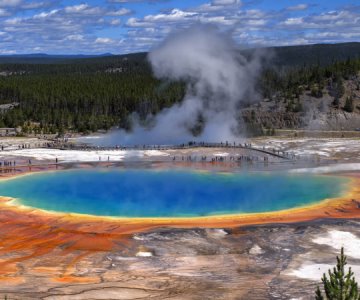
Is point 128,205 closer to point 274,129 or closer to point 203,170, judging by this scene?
point 203,170

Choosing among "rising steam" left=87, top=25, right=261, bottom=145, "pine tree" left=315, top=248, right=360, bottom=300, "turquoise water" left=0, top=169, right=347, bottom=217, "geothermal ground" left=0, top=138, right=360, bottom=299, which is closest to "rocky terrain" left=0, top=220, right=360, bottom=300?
"geothermal ground" left=0, top=138, right=360, bottom=299

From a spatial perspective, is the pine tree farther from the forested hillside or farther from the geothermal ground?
the forested hillside

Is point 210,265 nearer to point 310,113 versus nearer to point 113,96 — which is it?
point 310,113

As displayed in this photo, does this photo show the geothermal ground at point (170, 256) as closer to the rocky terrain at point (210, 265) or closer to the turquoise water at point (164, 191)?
the rocky terrain at point (210, 265)

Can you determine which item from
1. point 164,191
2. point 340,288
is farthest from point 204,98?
point 340,288

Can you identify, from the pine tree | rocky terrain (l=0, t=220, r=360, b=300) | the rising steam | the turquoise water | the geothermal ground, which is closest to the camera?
the pine tree

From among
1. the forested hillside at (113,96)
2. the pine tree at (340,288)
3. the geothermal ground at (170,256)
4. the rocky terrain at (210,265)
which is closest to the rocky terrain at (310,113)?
the forested hillside at (113,96)
